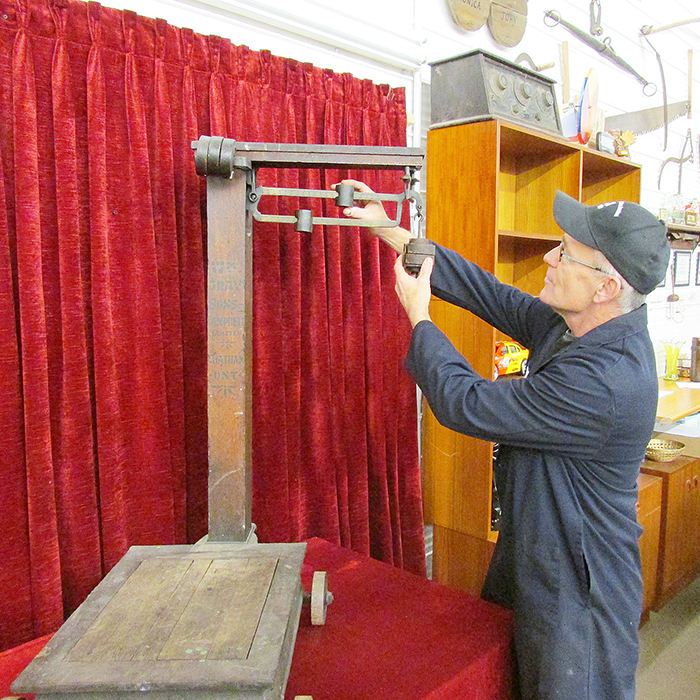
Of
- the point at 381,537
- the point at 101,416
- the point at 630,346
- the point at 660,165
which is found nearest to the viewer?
the point at 630,346

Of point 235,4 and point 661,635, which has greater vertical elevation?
point 235,4

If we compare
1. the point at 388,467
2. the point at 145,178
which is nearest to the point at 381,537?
the point at 388,467

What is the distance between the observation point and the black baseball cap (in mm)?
1356

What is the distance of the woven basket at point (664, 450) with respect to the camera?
2.96 metres

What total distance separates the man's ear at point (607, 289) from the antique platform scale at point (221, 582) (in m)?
0.48

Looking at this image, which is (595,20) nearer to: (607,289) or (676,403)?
(676,403)

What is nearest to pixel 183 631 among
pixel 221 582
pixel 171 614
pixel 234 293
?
pixel 171 614

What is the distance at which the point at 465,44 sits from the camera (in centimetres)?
269

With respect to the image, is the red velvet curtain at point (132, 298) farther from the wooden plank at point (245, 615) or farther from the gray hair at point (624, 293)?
the gray hair at point (624, 293)

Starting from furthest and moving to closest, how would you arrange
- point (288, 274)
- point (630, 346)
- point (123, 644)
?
point (288, 274)
point (630, 346)
point (123, 644)

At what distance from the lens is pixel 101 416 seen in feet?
5.05

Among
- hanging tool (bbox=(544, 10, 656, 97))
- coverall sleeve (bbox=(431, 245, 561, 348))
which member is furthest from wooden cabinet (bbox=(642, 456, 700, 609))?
hanging tool (bbox=(544, 10, 656, 97))

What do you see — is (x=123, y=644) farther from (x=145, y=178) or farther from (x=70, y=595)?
(x=145, y=178)

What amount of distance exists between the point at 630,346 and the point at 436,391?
45cm
